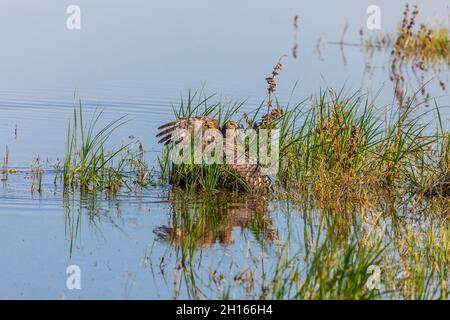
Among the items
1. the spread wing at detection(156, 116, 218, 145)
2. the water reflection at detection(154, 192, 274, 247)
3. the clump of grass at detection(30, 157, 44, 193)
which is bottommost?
the water reflection at detection(154, 192, 274, 247)

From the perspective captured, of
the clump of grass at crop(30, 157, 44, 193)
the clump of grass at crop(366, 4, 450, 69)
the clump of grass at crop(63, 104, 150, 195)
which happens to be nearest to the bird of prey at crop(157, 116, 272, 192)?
the clump of grass at crop(63, 104, 150, 195)

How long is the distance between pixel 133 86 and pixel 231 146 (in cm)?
547

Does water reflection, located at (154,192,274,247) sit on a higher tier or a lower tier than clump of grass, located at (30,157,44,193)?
lower

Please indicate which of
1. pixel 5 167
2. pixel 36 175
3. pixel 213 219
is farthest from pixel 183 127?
pixel 5 167

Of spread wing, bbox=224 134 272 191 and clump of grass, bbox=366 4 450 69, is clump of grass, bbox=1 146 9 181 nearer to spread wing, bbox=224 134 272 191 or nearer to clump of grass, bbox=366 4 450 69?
spread wing, bbox=224 134 272 191

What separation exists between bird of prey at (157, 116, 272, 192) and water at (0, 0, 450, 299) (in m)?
0.33

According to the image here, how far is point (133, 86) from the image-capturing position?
14828 mm

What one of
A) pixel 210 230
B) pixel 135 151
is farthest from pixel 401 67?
pixel 210 230

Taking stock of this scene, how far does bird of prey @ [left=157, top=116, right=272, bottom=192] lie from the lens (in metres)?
9.54

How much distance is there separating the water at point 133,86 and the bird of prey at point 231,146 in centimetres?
33

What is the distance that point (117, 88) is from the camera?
14633mm

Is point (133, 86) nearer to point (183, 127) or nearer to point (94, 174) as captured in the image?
point (183, 127)

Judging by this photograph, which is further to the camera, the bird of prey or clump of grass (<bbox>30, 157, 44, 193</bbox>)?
the bird of prey
